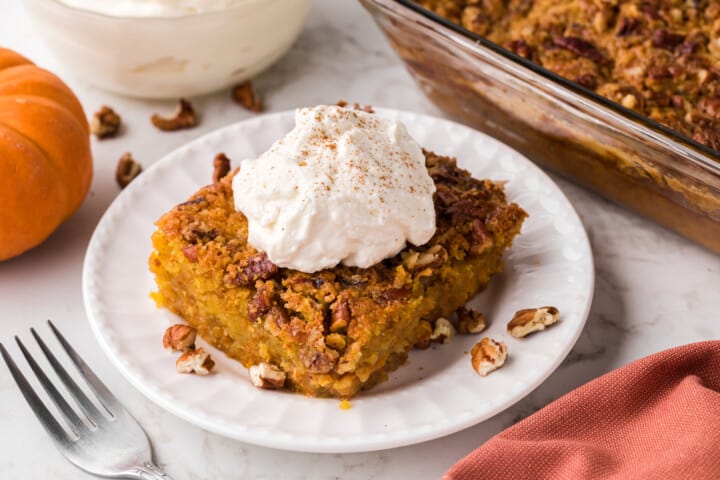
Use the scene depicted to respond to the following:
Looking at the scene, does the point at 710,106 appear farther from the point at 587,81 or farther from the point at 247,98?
the point at 247,98

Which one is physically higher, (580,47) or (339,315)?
(580,47)

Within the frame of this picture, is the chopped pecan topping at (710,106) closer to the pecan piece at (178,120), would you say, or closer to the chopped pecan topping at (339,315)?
the chopped pecan topping at (339,315)

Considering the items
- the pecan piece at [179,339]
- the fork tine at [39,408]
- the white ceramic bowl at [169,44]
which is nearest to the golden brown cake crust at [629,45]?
the white ceramic bowl at [169,44]

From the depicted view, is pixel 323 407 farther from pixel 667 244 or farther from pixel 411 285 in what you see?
pixel 667 244

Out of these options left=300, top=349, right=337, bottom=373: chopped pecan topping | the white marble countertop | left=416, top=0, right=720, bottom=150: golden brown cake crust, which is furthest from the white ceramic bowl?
left=300, top=349, right=337, bottom=373: chopped pecan topping

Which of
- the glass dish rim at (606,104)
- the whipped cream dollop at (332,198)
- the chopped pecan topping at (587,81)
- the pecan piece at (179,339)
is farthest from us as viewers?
the chopped pecan topping at (587,81)

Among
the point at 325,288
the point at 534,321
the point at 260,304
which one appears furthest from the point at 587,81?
the point at 260,304
